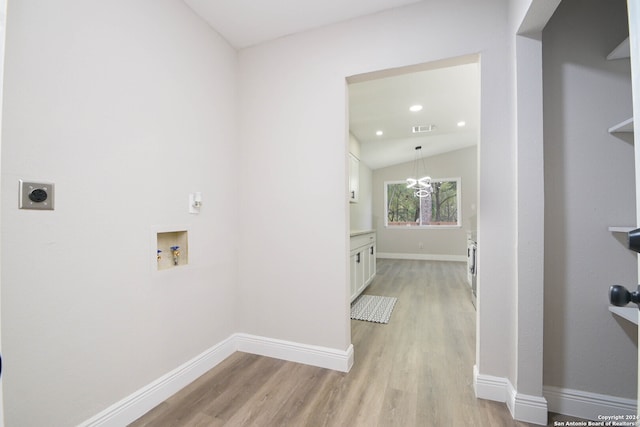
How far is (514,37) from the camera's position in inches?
61.6

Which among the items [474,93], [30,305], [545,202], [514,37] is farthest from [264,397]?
[474,93]

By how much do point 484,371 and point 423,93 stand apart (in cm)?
282

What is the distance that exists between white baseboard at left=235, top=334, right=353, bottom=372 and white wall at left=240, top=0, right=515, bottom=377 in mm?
65

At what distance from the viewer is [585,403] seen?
154 centimetres

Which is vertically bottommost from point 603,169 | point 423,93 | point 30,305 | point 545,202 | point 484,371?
point 484,371

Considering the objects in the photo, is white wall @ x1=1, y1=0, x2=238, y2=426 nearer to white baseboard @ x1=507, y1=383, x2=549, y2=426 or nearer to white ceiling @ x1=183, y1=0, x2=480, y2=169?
white ceiling @ x1=183, y1=0, x2=480, y2=169

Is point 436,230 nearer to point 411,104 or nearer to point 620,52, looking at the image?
point 411,104

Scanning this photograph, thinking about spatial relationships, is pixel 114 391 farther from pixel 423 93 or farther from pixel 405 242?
pixel 405 242

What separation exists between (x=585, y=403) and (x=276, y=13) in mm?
3096

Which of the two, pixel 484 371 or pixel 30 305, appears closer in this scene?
pixel 30 305

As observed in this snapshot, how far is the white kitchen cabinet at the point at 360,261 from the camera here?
3406 millimetres

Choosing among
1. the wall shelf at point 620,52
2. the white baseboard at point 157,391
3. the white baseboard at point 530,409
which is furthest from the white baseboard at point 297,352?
the wall shelf at point 620,52

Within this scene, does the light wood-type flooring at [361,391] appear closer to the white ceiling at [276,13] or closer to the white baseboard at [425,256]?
the white ceiling at [276,13]

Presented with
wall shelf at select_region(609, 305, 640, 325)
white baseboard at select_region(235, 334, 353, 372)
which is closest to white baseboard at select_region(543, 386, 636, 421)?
wall shelf at select_region(609, 305, 640, 325)
